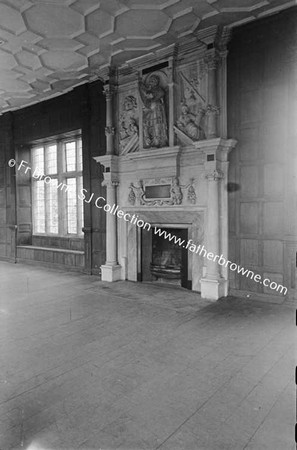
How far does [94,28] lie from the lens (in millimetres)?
4496

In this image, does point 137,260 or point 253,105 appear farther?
point 137,260

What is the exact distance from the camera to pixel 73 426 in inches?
74.9

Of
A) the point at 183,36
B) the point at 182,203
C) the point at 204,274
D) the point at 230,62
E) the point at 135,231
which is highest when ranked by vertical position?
the point at 183,36

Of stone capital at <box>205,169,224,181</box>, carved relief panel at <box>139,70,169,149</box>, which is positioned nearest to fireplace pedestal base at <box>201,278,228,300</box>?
stone capital at <box>205,169,224,181</box>

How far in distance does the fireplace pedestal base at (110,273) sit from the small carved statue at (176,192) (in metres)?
1.66

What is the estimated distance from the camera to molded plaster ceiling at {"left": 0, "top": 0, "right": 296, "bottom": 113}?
3.97m

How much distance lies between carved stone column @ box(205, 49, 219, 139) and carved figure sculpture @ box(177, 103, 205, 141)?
0.25 m

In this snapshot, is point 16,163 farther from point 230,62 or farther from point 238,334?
point 238,334

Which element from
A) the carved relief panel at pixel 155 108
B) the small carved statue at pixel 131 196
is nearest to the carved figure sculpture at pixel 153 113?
the carved relief panel at pixel 155 108

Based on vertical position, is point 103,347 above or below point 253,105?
below

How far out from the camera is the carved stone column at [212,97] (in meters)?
4.61

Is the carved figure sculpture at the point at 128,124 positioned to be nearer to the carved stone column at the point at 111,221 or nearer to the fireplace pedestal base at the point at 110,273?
the carved stone column at the point at 111,221

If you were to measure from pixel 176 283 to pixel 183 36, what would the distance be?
3.71 meters

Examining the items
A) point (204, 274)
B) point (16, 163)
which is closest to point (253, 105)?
point (204, 274)
